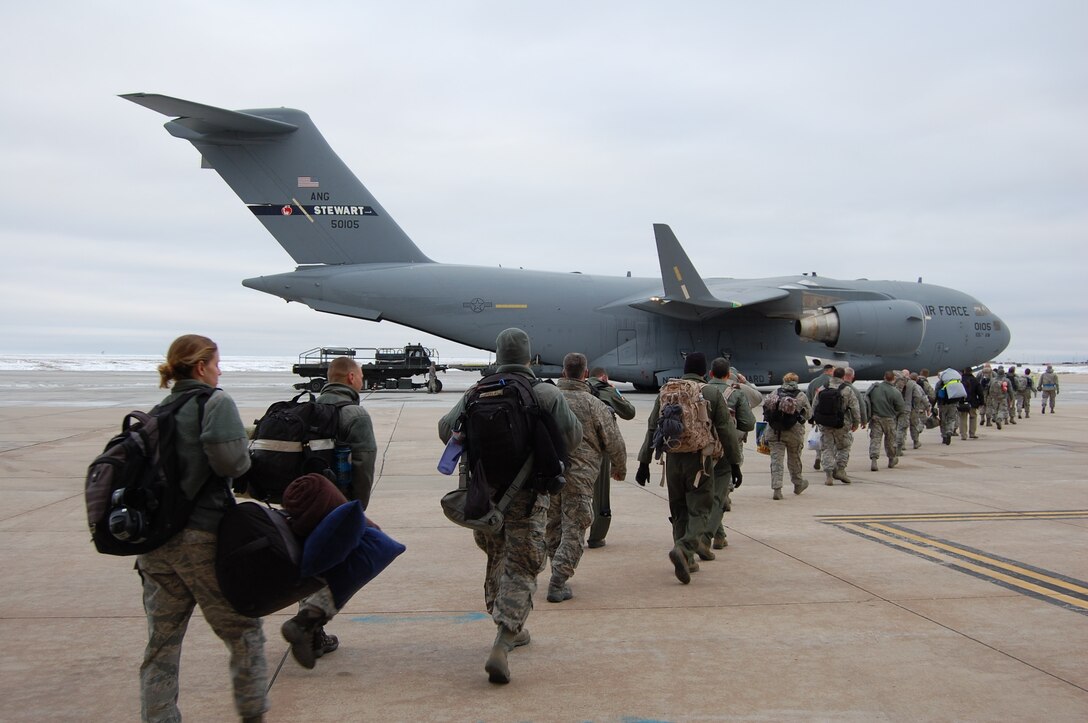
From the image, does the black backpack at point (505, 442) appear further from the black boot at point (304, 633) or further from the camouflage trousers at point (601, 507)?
the camouflage trousers at point (601, 507)

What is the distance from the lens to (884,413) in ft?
40.5

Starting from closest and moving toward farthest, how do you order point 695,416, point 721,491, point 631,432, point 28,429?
point 695,416
point 721,491
point 28,429
point 631,432

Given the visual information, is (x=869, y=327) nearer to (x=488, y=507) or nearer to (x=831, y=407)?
(x=831, y=407)

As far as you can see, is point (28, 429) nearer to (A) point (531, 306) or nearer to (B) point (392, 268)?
(B) point (392, 268)

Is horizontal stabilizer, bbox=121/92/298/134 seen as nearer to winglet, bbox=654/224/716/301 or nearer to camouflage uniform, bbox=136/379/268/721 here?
winglet, bbox=654/224/716/301

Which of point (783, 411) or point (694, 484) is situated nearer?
point (694, 484)

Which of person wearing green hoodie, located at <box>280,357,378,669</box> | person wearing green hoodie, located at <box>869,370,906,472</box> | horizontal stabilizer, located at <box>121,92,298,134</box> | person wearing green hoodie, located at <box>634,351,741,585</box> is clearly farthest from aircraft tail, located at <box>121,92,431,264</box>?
person wearing green hoodie, located at <box>280,357,378,669</box>

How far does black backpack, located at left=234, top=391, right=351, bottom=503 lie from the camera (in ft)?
14.3

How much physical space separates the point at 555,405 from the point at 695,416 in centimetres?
212

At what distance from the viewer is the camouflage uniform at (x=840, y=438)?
1077 centimetres

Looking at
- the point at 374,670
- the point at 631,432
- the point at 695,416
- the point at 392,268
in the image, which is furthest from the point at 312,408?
Answer: the point at 392,268

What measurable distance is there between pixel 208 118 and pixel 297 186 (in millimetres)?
3235

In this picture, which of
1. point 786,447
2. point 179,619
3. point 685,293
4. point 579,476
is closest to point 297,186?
point 685,293

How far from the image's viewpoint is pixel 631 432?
17.5 metres
